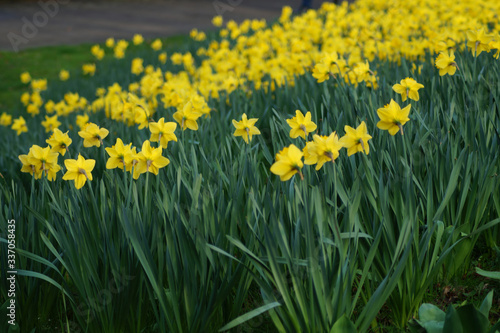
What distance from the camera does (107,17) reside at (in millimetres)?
14773

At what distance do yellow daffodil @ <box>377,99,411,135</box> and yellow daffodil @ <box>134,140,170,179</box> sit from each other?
2.65 feet

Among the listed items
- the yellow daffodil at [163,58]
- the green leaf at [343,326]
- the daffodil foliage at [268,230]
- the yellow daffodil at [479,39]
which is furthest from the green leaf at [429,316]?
the yellow daffodil at [163,58]

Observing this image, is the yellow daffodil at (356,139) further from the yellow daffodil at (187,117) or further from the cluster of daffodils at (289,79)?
the yellow daffodil at (187,117)

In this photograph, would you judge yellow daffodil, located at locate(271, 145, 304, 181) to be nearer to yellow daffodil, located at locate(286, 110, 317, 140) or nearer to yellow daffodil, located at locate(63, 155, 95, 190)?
yellow daffodil, located at locate(286, 110, 317, 140)

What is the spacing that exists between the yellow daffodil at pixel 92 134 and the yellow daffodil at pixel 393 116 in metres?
1.13

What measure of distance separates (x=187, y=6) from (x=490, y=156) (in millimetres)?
16404

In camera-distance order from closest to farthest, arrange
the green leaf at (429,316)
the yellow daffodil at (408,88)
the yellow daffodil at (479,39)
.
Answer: the green leaf at (429,316)
the yellow daffodil at (408,88)
the yellow daffodil at (479,39)

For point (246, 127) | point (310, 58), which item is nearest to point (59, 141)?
point (246, 127)

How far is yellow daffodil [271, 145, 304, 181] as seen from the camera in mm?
1548

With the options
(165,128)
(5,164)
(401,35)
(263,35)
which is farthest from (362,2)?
(165,128)

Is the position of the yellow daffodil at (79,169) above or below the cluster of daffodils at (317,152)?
below

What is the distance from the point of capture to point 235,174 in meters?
2.09

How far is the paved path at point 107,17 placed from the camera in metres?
12.2

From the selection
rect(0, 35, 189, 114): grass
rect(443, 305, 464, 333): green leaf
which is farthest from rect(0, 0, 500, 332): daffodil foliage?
rect(0, 35, 189, 114): grass
